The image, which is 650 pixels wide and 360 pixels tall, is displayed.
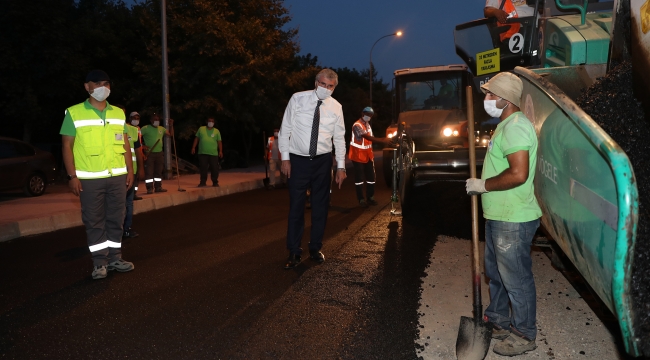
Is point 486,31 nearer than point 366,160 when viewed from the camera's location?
Yes

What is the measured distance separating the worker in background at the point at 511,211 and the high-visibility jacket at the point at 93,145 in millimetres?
3663

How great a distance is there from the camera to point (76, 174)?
570 cm

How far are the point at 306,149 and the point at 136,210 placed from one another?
615 cm

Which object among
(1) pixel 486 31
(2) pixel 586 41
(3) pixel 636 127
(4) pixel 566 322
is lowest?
(4) pixel 566 322

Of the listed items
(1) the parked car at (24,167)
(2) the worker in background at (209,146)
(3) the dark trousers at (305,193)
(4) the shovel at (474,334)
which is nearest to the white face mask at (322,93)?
(3) the dark trousers at (305,193)

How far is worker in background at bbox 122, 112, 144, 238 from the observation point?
7.72 meters

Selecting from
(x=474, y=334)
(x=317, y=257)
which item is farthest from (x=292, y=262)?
(x=474, y=334)

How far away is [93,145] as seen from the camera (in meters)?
5.75

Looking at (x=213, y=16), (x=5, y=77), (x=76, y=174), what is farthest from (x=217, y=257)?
(x=213, y=16)

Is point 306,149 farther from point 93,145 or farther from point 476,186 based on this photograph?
point 476,186

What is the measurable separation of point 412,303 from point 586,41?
2.84 meters

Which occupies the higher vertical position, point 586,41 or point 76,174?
point 586,41

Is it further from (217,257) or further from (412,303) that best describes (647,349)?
(217,257)

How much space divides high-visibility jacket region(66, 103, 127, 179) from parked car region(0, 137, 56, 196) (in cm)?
843
